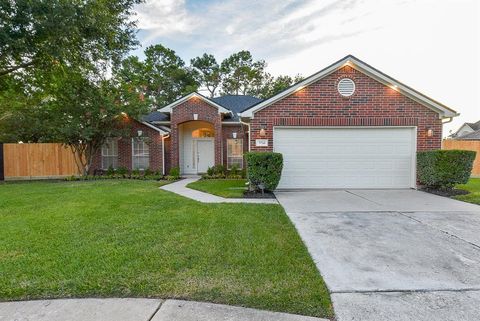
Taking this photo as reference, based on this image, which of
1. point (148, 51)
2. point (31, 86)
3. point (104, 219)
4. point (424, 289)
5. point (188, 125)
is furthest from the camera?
point (148, 51)

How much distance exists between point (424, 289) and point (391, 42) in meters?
11.9

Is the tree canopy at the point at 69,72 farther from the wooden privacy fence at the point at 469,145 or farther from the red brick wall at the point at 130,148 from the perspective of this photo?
the wooden privacy fence at the point at 469,145

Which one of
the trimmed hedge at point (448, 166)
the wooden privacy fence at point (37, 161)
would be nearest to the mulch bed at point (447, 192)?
the trimmed hedge at point (448, 166)

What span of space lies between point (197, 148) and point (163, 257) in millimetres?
12839

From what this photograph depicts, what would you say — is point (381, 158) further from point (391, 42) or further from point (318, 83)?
point (391, 42)

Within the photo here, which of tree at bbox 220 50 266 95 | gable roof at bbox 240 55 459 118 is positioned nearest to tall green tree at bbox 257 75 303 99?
tree at bbox 220 50 266 95

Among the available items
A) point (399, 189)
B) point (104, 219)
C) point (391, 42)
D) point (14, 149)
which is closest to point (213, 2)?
point (391, 42)

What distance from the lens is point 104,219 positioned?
5.52 m

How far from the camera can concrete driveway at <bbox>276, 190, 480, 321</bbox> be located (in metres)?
2.45

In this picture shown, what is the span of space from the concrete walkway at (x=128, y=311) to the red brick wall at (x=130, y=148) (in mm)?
12471

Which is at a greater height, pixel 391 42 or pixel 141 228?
pixel 391 42

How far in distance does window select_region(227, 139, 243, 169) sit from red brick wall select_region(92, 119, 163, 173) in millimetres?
3935

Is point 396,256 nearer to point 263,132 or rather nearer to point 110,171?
point 263,132

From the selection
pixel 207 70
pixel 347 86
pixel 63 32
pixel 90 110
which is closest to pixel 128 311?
pixel 347 86
